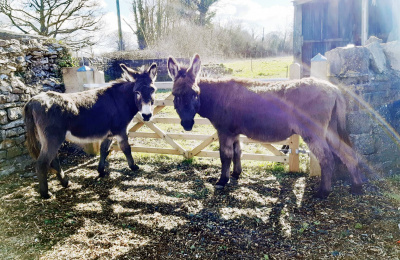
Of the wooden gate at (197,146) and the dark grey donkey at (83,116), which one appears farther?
the wooden gate at (197,146)

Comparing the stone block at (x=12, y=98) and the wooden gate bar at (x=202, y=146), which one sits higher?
the stone block at (x=12, y=98)

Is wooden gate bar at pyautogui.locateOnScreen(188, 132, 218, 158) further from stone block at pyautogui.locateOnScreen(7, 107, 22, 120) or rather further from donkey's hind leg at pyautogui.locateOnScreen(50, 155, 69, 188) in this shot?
stone block at pyautogui.locateOnScreen(7, 107, 22, 120)

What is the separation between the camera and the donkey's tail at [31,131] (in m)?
4.29

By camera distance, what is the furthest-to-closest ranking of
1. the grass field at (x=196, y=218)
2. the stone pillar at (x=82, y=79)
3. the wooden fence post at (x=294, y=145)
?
the stone pillar at (x=82, y=79) → the wooden fence post at (x=294, y=145) → the grass field at (x=196, y=218)

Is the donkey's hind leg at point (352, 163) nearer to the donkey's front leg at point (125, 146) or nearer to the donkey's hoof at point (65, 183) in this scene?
the donkey's front leg at point (125, 146)

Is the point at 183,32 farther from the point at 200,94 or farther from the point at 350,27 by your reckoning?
the point at 200,94

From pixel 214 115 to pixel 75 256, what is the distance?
9.03 feet

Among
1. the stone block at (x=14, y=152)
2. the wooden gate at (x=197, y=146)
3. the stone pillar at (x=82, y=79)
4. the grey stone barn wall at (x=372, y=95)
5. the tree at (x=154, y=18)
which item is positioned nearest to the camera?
the grey stone barn wall at (x=372, y=95)

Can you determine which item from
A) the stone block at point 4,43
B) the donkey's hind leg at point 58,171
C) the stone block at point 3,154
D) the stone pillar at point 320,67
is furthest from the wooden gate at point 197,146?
the stone block at point 4,43

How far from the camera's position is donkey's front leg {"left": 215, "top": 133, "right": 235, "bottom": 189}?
4488mm

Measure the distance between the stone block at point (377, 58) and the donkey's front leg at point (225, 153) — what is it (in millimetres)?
2523

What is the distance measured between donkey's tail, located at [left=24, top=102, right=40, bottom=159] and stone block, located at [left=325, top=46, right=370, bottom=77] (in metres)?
4.77

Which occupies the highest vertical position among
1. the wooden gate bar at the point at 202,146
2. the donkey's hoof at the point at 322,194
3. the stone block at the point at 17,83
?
the stone block at the point at 17,83

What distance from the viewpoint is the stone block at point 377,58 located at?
14.2 feet
